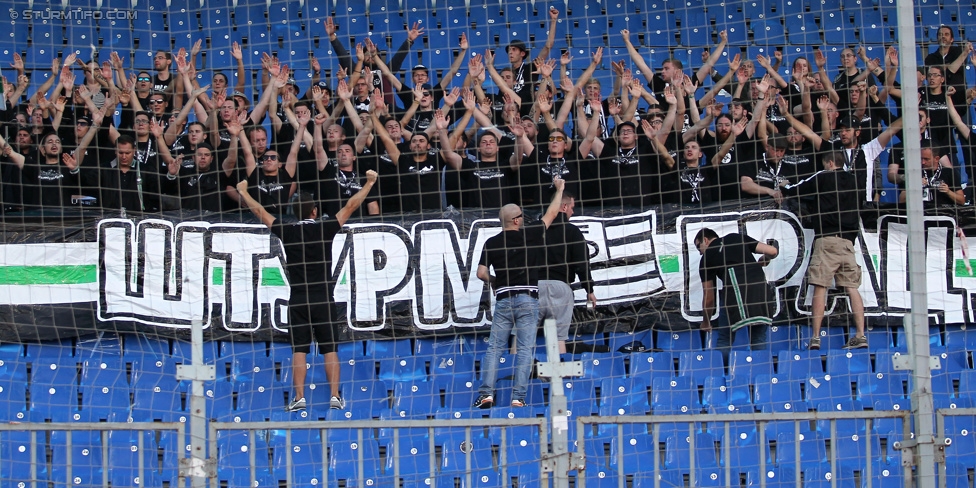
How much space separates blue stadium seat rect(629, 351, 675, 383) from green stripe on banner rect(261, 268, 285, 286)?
9.23 ft

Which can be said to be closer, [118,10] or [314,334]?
[314,334]

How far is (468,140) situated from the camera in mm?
11664

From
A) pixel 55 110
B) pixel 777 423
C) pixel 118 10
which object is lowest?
pixel 777 423

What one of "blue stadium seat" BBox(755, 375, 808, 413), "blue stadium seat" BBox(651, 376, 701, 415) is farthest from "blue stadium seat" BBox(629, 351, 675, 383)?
"blue stadium seat" BBox(755, 375, 808, 413)

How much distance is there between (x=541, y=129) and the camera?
1170 centimetres

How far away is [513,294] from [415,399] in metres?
1.08

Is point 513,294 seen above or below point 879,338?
above

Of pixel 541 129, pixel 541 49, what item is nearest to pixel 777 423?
pixel 541 129

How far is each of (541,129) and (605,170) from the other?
71cm

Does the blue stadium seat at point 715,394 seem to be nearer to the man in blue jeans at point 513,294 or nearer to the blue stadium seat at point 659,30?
the man in blue jeans at point 513,294

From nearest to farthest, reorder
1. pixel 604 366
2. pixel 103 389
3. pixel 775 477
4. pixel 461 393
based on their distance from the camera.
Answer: pixel 775 477 → pixel 103 389 → pixel 461 393 → pixel 604 366

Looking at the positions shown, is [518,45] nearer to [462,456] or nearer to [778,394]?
[778,394]

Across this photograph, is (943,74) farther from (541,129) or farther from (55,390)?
(55,390)

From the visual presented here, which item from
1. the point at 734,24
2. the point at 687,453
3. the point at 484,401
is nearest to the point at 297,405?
the point at 484,401
